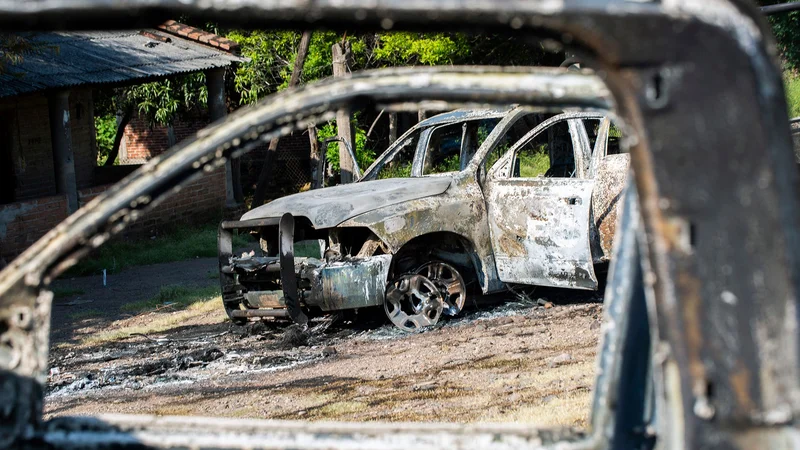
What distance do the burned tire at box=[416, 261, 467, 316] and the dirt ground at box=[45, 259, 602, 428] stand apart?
161mm

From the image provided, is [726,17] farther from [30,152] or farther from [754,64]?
[30,152]

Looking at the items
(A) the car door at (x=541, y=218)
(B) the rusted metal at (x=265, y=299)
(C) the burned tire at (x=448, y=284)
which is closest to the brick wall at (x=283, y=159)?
(B) the rusted metal at (x=265, y=299)

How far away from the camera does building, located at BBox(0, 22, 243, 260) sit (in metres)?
13.7

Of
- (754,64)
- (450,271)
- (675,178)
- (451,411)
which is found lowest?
(451,411)

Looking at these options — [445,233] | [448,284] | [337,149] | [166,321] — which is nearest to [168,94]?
[337,149]

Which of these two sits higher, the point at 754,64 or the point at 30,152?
the point at 30,152

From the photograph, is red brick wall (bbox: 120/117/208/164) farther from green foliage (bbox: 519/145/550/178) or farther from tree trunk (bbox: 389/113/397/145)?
green foliage (bbox: 519/145/550/178)

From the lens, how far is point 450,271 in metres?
8.41

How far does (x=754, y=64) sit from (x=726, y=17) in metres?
0.07

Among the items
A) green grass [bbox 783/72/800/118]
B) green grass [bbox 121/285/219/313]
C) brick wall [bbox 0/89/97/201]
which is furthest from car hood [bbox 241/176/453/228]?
green grass [bbox 783/72/800/118]

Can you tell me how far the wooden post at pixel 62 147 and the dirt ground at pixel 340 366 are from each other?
5332 millimetres

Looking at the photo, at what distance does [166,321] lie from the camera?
950 centimetres

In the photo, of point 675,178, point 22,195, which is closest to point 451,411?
point 675,178

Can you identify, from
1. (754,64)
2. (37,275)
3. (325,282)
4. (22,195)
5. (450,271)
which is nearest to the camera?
(754,64)
